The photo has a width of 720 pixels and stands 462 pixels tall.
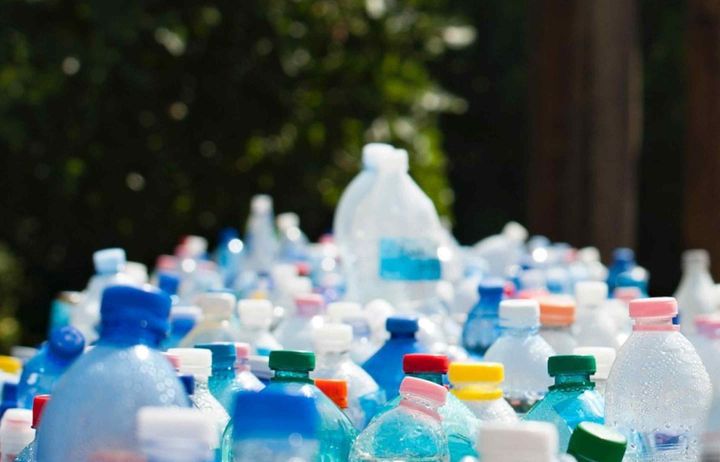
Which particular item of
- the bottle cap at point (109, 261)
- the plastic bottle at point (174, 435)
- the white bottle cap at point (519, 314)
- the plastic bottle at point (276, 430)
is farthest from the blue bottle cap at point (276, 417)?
the bottle cap at point (109, 261)

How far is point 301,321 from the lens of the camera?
3.11 m

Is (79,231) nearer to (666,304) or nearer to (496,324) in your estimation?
(496,324)

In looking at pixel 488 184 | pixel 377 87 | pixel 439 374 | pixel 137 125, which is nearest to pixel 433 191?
pixel 377 87

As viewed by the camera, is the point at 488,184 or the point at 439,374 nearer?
the point at 439,374

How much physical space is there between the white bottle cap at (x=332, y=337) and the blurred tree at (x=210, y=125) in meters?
4.37

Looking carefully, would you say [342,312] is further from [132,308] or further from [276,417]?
[276,417]

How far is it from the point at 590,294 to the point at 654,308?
1071 mm

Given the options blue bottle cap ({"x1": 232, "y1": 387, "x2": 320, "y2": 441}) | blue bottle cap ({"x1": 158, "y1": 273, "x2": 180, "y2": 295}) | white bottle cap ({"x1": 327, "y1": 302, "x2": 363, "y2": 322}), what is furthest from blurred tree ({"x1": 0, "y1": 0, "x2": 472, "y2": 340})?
blue bottle cap ({"x1": 232, "y1": 387, "x2": 320, "y2": 441})

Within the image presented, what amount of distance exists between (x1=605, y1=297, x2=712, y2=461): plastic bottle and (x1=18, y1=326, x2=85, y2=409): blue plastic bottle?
1.03 metres

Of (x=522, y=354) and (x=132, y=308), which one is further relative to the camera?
(x=522, y=354)

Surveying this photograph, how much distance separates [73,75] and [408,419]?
5124 mm

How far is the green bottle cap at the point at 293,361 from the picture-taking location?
2023 millimetres

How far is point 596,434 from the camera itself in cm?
173

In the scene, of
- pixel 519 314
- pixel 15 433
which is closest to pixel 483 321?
pixel 519 314
